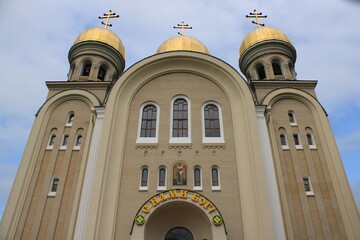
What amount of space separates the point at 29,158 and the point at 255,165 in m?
12.6

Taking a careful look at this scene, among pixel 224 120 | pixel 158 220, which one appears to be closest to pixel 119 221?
pixel 158 220

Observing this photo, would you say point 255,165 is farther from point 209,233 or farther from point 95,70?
point 95,70

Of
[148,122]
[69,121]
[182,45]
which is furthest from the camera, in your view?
[182,45]

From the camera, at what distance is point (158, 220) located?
15.2 m

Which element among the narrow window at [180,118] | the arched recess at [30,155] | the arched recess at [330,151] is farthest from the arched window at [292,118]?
the arched recess at [30,155]

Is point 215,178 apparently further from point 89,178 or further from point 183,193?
point 89,178

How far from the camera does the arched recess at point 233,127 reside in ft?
46.1

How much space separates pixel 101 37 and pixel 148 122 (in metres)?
9.84

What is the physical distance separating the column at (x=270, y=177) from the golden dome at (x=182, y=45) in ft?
25.9

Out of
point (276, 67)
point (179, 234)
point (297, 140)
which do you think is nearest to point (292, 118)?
point (297, 140)

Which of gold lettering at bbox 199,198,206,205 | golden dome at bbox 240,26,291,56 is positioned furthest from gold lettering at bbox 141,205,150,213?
golden dome at bbox 240,26,291,56

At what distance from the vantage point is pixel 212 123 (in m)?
17.5

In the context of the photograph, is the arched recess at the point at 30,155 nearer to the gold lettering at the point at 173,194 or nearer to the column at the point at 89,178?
the column at the point at 89,178

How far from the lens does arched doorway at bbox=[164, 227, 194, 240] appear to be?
15149 mm
